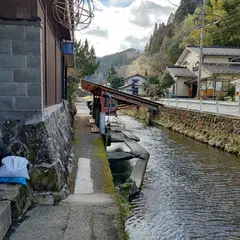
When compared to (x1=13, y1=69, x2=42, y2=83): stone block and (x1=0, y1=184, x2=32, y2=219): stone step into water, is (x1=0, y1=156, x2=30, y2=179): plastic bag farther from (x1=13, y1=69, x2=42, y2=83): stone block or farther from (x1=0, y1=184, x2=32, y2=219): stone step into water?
(x1=13, y1=69, x2=42, y2=83): stone block

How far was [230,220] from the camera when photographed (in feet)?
19.4

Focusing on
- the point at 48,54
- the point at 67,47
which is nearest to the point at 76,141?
the point at 67,47

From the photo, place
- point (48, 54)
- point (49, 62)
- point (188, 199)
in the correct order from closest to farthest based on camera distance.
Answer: point (48, 54) < point (49, 62) < point (188, 199)

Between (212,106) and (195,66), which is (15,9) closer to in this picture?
(212,106)

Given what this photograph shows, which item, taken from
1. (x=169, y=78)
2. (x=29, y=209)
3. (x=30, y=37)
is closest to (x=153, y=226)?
(x=29, y=209)

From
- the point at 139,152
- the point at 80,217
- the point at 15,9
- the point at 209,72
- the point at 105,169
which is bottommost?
the point at 139,152

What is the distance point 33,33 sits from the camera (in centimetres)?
434

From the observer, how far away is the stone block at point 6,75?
437cm

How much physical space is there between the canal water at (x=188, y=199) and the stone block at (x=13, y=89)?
354 centimetres

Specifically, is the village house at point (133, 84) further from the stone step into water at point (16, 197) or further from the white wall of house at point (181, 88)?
the stone step into water at point (16, 197)

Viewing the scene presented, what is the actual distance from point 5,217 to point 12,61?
2.55 m

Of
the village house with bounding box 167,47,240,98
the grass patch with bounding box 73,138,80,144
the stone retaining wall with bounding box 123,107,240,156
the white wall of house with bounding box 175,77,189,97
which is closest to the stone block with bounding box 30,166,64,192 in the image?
the grass patch with bounding box 73,138,80,144

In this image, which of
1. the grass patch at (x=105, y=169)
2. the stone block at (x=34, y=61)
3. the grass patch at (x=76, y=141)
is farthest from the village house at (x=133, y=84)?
the stone block at (x=34, y=61)

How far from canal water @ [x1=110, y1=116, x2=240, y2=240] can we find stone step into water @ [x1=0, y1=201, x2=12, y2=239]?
9.05 ft
